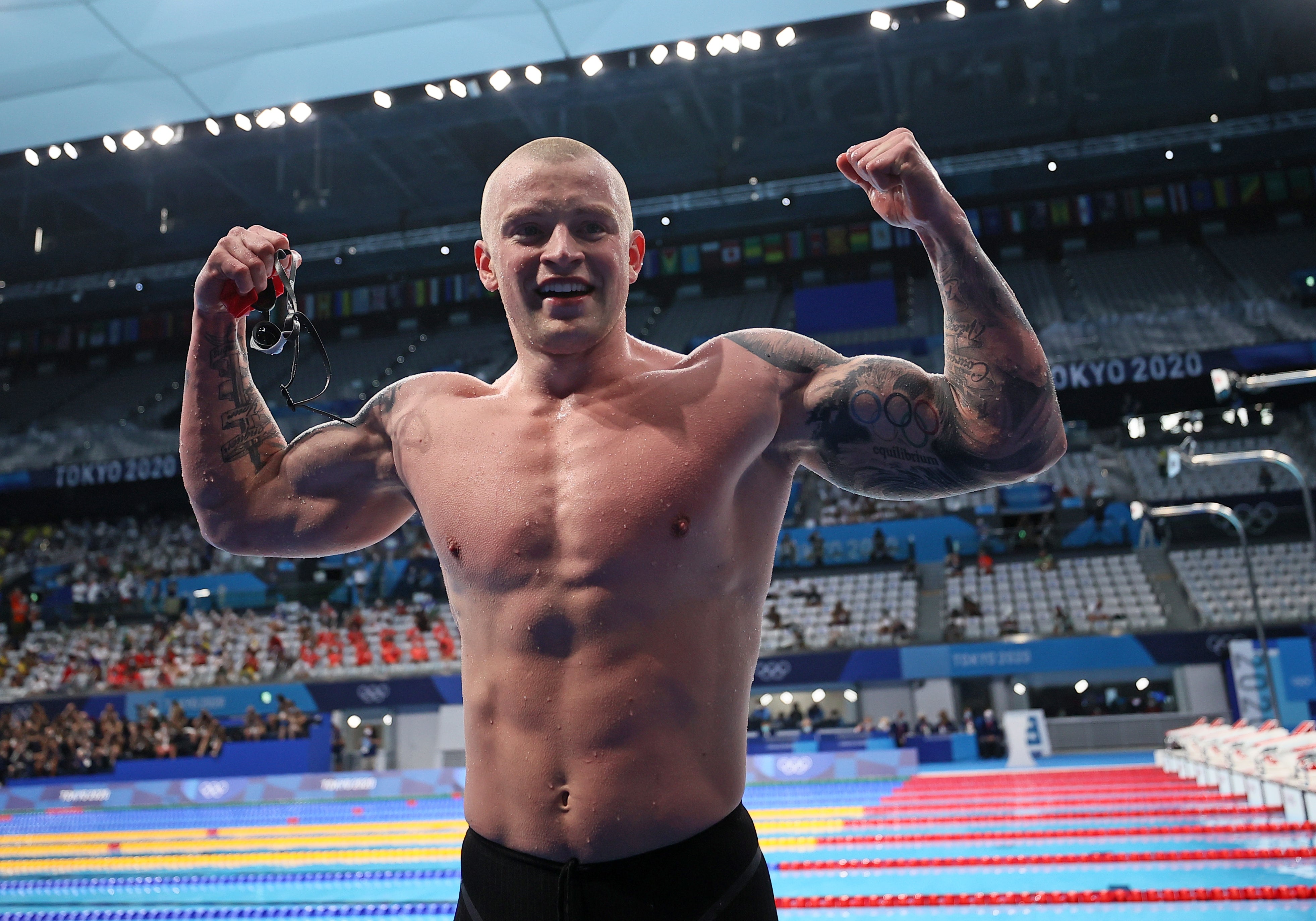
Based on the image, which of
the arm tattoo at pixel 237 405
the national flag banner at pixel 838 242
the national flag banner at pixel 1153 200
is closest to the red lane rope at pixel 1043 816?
the arm tattoo at pixel 237 405

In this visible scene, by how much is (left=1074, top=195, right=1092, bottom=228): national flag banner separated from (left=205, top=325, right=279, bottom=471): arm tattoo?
99.3 feet

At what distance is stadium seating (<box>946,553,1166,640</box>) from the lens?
1795cm

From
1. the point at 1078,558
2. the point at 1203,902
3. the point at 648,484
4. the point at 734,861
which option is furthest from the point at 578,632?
the point at 1078,558

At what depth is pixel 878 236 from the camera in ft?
97.8

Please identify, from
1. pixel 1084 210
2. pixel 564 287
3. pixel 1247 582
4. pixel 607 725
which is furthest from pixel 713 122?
pixel 607 725

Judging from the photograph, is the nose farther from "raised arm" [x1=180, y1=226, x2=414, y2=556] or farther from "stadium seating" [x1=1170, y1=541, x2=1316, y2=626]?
"stadium seating" [x1=1170, y1=541, x2=1316, y2=626]

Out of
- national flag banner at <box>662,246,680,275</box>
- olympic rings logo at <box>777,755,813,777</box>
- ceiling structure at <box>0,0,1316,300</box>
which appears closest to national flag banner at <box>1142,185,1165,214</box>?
ceiling structure at <box>0,0,1316,300</box>

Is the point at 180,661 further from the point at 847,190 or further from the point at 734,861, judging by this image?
the point at 734,861

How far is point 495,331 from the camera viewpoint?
1225 inches

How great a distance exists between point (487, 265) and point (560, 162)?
10.5 inches

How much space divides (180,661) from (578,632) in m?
21.9

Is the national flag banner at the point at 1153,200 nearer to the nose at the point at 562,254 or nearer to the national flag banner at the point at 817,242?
the national flag banner at the point at 817,242

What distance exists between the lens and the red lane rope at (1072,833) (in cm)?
761

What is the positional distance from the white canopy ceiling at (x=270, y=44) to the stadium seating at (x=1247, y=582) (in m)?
11.6
